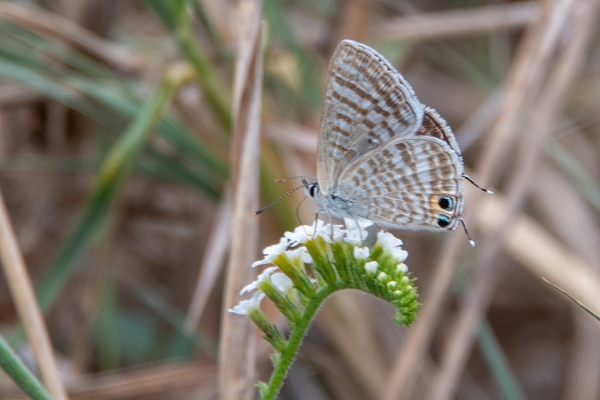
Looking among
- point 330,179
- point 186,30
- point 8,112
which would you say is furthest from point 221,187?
point 8,112

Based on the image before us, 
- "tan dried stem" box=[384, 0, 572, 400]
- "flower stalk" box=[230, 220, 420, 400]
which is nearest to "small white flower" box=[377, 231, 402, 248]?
"flower stalk" box=[230, 220, 420, 400]

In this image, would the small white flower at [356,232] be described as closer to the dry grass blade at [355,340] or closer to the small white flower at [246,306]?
the small white flower at [246,306]

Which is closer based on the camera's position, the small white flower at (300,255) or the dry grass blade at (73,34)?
the small white flower at (300,255)

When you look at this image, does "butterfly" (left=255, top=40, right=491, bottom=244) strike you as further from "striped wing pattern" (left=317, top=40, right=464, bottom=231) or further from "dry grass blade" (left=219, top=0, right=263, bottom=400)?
"dry grass blade" (left=219, top=0, right=263, bottom=400)

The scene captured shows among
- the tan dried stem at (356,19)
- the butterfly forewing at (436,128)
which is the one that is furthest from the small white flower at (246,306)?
the tan dried stem at (356,19)

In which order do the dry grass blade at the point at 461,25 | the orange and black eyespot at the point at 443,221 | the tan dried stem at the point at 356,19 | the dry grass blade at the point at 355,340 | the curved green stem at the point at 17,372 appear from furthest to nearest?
the dry grass blade at the point at 461,25 < the tan dried stem at the point at 356,19 < the dry grass blade at the point at 355,340 < the orange and black eyespot at the point at 443,221 < the curved green stem at the point at 17,372

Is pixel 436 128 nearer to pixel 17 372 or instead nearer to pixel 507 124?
pixel 507 124
